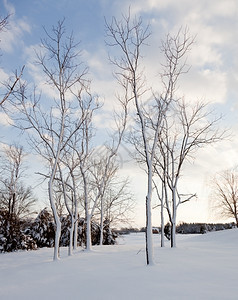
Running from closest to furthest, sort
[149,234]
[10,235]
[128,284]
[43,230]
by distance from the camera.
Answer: [128,284] < [149,234] < [10,235] < [43,230]

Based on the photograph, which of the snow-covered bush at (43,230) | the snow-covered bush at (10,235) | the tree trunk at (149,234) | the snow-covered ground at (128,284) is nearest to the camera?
the snow-covered ground at (128,284)

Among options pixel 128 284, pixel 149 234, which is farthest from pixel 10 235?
pixel 128 284


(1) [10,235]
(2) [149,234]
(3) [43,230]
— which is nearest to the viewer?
(2) [149,234]

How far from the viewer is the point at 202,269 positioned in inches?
241

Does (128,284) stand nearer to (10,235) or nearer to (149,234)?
(149,234)

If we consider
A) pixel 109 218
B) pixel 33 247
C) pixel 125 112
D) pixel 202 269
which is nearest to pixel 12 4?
pixel 125 112

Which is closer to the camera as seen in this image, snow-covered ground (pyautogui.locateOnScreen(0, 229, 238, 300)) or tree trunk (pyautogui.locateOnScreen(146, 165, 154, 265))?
snow-covered ground (pyautogui.locateOnScreen(0, 229, 238, 300))

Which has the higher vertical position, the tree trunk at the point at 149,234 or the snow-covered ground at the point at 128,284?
the tree trunk at the point at 149,234

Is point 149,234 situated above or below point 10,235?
above

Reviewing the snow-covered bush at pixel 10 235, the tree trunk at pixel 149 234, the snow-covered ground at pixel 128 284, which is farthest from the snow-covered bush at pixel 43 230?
the tree trunk at pixel 149 234

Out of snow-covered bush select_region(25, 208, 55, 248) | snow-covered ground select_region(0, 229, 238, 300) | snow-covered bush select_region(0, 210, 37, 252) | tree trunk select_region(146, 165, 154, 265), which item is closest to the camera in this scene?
snow-covered ground select_region(0, 229, 238, 300)

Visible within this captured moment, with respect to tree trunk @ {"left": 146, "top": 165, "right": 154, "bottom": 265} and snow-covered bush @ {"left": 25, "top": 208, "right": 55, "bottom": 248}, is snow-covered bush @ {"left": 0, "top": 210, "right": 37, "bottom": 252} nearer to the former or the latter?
snow-covered bush @ {"left": 25, "top": 208, "right": 55, "bottom": 248}

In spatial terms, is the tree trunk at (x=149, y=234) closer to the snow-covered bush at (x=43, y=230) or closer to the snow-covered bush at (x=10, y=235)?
the snow-covered bush at (x=10, y=235)

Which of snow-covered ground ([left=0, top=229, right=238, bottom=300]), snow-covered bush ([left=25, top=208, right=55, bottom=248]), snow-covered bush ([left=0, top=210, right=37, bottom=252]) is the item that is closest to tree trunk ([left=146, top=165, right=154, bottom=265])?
snow-covered ground ([left=0, top=229, right=238, bottom=300])
